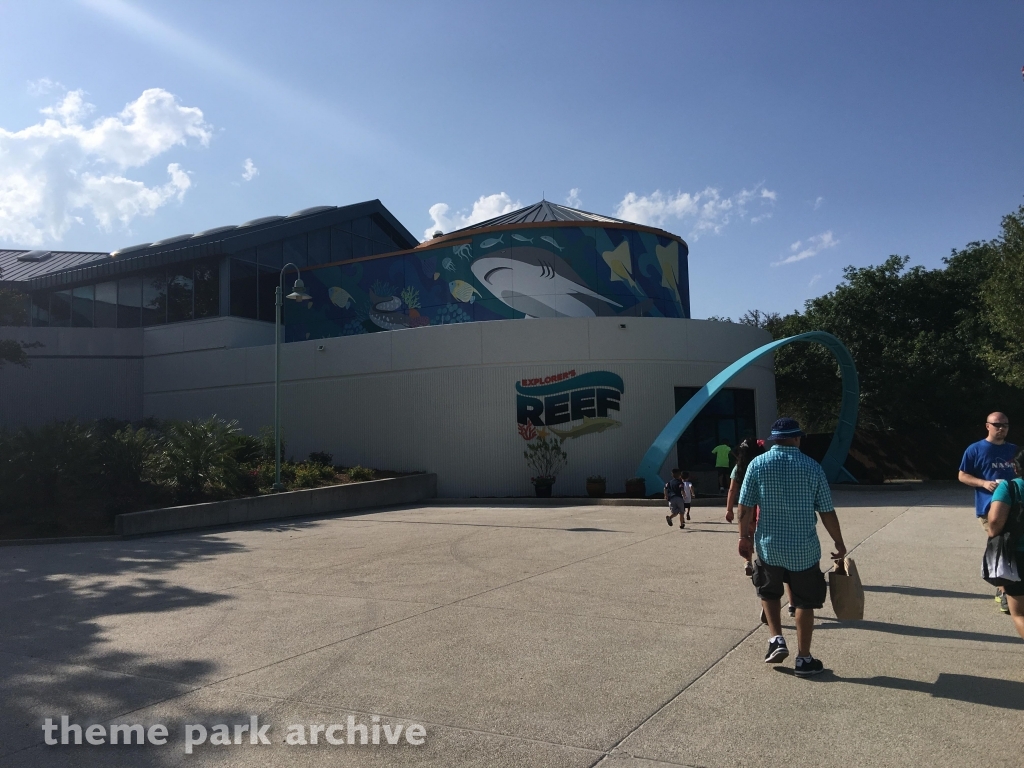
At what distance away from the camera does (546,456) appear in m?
23.7

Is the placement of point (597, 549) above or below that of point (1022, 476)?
below

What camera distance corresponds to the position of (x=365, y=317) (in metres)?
30.5

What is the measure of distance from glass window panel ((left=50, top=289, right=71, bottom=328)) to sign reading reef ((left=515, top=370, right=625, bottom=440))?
20313 mm

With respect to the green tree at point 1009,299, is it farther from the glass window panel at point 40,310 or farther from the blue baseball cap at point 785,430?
the glass window panel at point 40,310

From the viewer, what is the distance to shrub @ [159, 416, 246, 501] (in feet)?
59.4

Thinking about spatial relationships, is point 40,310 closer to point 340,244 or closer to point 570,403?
point 340,244

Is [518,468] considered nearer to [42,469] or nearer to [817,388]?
[42,469]

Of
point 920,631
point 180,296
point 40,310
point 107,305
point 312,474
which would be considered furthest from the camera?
point 40,310

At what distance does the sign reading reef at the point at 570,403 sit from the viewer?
2388 centimetres

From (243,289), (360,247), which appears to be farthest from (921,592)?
(360,247)

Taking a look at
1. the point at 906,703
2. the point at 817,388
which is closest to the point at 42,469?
the point at 906,703

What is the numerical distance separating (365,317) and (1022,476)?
2705 centimetres

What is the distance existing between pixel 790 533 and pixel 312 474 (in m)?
17.5

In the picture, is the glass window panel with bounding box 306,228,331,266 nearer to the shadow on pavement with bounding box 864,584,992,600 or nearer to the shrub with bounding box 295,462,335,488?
the shrub with bounding box 295,462,335,488
